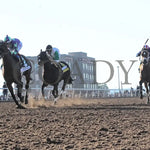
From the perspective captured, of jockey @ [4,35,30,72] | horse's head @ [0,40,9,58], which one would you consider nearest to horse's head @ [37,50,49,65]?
jockey @ [4,35,30,72]

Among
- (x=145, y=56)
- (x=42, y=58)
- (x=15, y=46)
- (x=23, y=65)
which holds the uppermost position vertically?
(x=15, y=46)

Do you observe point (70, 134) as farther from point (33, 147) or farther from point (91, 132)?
point (33, 147)

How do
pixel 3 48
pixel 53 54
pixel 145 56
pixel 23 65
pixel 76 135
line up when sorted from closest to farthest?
pixel 76 135
pixel 3 48
pixel 23 65
pixel 145 56
pixel 53 54

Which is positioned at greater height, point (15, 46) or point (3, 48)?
point (15, 46)

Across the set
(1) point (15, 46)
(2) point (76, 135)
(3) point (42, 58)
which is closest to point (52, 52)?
(3) point (42, 58)

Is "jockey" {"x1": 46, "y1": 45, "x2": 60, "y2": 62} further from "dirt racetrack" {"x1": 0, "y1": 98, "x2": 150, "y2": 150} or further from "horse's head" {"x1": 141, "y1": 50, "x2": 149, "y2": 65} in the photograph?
"dirt racetrack" {"x1": 0, "y1": 98, "x2": 150, "y2": 150}

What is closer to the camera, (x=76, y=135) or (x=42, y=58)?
(x=76, y=135)

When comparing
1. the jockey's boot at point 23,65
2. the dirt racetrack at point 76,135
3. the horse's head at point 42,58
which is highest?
the horse's head at point 42,58

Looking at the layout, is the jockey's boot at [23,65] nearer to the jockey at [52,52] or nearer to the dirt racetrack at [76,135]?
the jockey at [52,52]

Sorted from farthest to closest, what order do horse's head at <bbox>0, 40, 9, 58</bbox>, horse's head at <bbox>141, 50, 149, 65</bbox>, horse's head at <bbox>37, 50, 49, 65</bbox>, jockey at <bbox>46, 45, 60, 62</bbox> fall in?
1. jockey at <bbox>46, 45, 60, 62</bbox>
2. horse's head at <bbox>141, 50, 149, 65</bbox>
3. horse's head at <bbox>37, 50, 49, 65</bbox>
4. horse's head at <bbox>0, 40, 9, 58</bbox>

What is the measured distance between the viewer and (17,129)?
18.1 ft

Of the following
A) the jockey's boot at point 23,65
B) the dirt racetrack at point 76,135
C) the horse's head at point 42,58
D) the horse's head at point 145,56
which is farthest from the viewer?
the horse's head at point 145,56

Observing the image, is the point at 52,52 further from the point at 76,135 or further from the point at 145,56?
the point at 76,135

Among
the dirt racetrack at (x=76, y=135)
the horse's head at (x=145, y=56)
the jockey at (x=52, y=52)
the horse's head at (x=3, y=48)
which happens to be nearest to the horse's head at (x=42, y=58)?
the jockey at (x=52, y=52)
